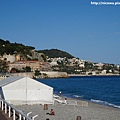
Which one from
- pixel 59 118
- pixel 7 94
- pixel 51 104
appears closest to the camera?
pixel 59 118

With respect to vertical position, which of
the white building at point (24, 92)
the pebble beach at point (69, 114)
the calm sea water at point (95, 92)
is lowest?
the calm sea water at point (95, 92)

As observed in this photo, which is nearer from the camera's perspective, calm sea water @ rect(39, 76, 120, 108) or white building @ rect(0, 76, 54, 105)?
white building @ rect(0, 76, 54, 105)

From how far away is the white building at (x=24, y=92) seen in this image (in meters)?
27.7

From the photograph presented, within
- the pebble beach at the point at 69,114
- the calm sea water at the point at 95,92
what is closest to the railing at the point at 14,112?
the pebble beach at the point at 69,114

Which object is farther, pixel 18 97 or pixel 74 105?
pixel 74 105

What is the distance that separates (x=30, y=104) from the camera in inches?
1123

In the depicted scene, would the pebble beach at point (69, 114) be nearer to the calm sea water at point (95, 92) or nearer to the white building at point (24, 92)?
the white building at point (24, 92)

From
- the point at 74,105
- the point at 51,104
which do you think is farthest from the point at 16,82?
the point at 74,105

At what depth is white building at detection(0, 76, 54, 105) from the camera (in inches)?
1090

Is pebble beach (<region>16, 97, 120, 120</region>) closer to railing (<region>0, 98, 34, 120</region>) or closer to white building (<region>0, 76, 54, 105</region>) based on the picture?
white building (<region>0, 76, 54, 105</region>)

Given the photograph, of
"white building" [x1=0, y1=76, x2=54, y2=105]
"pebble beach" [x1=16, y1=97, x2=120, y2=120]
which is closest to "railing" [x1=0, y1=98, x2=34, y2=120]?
"pebble beach" [x1=16, y1=97, x2=120, y2=120]

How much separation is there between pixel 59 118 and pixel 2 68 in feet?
505

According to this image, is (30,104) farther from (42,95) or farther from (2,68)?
(2,68)

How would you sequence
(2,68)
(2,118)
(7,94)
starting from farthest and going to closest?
(2,68) → (7,94) → (2,118)
